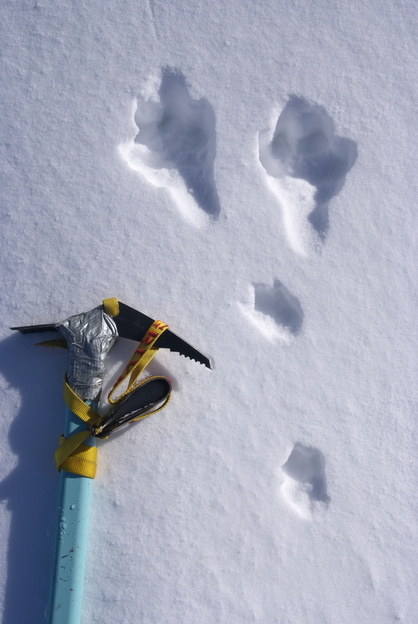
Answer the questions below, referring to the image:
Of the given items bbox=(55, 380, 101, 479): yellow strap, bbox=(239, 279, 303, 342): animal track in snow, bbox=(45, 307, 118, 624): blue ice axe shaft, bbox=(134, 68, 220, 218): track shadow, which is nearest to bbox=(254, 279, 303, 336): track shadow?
bbox=(239, 279, 303, 342): animal track in snow

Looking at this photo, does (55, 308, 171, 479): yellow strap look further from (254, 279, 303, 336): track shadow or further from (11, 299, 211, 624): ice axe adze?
(254, 279, 303, 336): track shadow

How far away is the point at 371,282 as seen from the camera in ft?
5.38

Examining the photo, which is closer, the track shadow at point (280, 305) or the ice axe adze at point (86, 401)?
the ice axe adze at point (86, 401)

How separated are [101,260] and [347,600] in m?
1.01

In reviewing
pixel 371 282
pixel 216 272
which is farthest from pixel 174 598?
pixel 371 282

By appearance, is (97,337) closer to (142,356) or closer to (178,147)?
(142,356)

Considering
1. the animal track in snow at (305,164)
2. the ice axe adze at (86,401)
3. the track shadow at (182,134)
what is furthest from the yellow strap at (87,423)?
the animal track in snow at (305,164)

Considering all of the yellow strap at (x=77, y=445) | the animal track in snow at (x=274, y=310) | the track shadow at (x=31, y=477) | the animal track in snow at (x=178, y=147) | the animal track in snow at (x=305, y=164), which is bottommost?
the track shadow at (x=31, y=477)

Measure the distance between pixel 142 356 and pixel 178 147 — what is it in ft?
1.85

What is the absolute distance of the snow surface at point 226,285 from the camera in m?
1.48

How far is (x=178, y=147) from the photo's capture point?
165cm

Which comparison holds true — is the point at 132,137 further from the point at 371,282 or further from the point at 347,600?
the point at 347,600

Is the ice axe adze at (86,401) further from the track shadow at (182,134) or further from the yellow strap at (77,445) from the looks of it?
the track shadow at (182,134)

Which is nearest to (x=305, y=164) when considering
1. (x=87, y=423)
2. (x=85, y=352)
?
(x=85, y=352)
